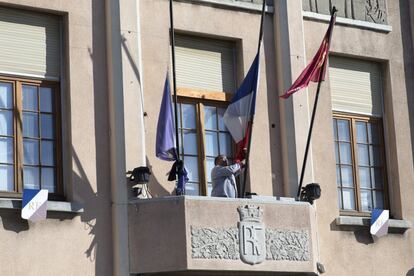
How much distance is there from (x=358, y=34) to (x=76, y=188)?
675 centimetres

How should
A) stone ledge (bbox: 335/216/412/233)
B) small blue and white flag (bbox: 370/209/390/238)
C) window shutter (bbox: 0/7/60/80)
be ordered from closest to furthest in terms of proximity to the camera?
window shutter (bbox: 0/7/60/80)
stone ledge (bbox: 335/216/412/233)
small blue and white flag (bbox: 370/209/390/238)

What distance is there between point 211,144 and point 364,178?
334 cm

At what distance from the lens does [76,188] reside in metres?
19.2

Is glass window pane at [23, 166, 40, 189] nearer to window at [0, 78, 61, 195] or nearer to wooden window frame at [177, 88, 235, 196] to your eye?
window at [0, 78, 61, 195]

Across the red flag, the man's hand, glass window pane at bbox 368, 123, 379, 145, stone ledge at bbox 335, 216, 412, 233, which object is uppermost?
the red flag

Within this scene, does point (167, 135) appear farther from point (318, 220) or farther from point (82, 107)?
point (318, 220)

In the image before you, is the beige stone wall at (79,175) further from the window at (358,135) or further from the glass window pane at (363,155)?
the glass window pane at (363,155)

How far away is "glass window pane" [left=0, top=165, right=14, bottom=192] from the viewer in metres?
18.8

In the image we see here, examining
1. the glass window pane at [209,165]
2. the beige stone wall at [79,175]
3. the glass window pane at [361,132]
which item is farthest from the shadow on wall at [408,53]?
the beige stone wall at [79,175]

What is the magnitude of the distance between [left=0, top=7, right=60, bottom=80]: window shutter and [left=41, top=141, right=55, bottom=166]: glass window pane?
1.07m

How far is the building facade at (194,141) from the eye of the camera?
19.2m

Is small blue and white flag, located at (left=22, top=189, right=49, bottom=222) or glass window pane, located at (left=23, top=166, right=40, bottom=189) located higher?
glass window pane, located at (left=23, top=166, right=40, bottom=189)

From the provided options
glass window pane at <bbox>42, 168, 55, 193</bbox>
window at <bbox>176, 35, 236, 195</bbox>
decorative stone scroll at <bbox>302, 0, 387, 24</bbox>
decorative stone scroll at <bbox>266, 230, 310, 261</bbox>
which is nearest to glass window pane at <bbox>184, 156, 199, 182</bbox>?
window at <bbox>176, 35, 236, 195</bbox>

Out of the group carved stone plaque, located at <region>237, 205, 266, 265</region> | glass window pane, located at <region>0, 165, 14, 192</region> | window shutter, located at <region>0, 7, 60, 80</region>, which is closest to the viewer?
glass window pane, located at <region>0, 165, 14, 192</region>
